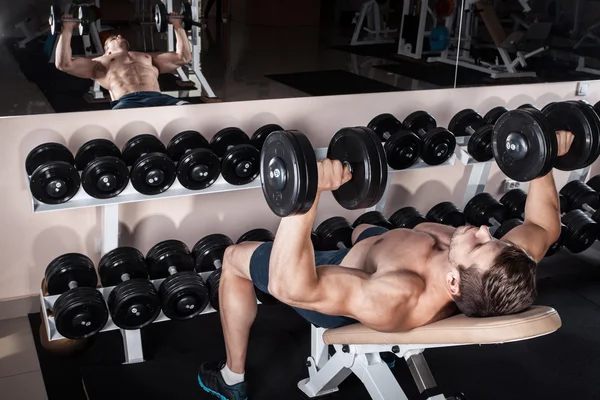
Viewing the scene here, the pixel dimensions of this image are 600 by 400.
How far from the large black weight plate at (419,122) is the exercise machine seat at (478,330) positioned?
4.76 ft

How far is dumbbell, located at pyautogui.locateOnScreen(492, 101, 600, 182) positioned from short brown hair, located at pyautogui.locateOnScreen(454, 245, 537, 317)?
61 cm

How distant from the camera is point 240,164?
2.61 m

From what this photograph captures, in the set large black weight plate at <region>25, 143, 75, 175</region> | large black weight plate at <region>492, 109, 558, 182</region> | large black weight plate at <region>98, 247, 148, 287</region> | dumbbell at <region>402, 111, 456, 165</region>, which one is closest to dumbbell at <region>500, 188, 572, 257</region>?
dumbbell at <region>402, 111, 456, 165</region>

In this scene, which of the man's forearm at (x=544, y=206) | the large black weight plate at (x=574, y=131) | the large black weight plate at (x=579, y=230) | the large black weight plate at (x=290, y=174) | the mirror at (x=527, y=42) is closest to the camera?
the large black weight plate at (x=290, y=174)

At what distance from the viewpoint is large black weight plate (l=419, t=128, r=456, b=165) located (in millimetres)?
2910

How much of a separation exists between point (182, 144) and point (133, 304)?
2.30 ft

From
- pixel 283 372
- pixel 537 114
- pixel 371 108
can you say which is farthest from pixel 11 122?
pixel 537 114

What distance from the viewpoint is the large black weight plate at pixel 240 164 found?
258 cm

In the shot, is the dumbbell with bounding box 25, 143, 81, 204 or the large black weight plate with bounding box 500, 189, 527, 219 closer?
the dumbbell with bounding box 25, 143, 81, 204

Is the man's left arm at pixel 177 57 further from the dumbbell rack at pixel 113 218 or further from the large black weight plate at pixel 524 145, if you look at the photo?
the large black weight plate at pixel 524 145

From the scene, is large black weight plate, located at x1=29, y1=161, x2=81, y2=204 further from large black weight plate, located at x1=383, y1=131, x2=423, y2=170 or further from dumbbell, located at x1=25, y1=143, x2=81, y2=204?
large black weight plate, located at x1=383, y1=131, x2=423, y2=170

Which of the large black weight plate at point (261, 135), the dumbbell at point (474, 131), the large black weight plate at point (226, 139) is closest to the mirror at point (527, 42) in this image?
the dumbbell at point (474, 131)

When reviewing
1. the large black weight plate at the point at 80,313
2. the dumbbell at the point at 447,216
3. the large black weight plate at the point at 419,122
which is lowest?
the large black weight plate at the point at 80,313

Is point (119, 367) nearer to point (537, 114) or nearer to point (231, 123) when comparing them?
point (231, 123)
